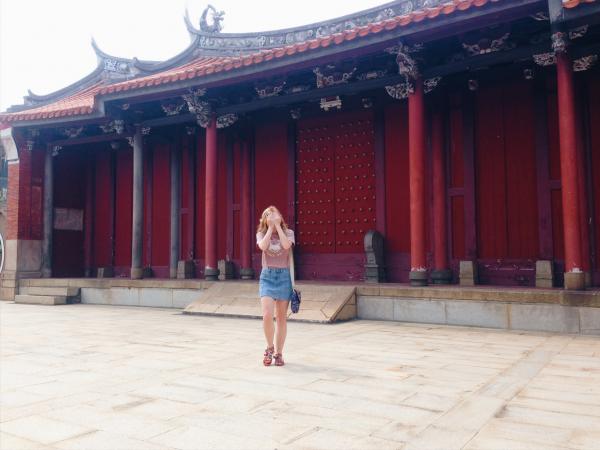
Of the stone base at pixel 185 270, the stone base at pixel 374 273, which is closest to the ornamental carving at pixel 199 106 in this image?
the stone base at pixel 185 270

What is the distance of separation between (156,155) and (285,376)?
31.3 feet

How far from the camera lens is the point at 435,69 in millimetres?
7859

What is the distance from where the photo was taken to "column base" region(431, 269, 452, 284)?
27.6 ft

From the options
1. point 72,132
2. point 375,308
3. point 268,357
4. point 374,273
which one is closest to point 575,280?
point 375,308

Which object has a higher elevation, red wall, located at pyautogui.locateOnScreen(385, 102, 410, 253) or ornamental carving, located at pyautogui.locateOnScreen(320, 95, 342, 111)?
ornamental carving, located at pyautogui.locateOnScreen(320, 95, 342, 111)

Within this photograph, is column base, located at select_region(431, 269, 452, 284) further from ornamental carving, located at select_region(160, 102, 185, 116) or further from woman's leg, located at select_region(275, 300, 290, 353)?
ornamental carving, located at select_region(160, 102, 185, 116)

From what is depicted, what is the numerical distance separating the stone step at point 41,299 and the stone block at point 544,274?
898 cm

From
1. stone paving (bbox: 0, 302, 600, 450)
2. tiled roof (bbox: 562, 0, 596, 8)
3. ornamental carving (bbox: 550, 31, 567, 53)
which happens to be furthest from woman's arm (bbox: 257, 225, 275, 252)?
ornamental carving (bbox: 550, 31, 567, 53)

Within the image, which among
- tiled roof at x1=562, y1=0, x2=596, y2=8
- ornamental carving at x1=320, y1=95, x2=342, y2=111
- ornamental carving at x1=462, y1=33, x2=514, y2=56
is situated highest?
ornamental carving at x1=462, y1=33, x2=514, y2=56

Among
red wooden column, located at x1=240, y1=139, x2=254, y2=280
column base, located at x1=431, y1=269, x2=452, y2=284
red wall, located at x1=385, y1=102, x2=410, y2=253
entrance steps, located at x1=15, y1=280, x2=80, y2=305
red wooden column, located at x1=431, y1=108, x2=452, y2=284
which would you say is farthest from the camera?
entrance steps, located at x1=15, y1=280, x2=80, y2=305

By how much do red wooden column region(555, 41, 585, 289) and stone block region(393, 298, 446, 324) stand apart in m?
1.59

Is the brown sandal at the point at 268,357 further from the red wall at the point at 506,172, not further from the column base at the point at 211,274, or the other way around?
the column base at the point at 211,274

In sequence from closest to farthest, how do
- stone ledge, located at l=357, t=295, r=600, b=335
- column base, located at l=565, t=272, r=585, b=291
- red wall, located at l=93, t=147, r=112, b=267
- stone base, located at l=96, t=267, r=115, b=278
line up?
stone ledge, located at l=357, t=295, r=600, b=335 < column base, located at l=565, t=272, r=585, b=291 < stone base, located at l=96, t=267, r=115, b=278 < red wall, located at l=93, t=147, r=112, b=267

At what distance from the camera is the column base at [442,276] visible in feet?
27.6
